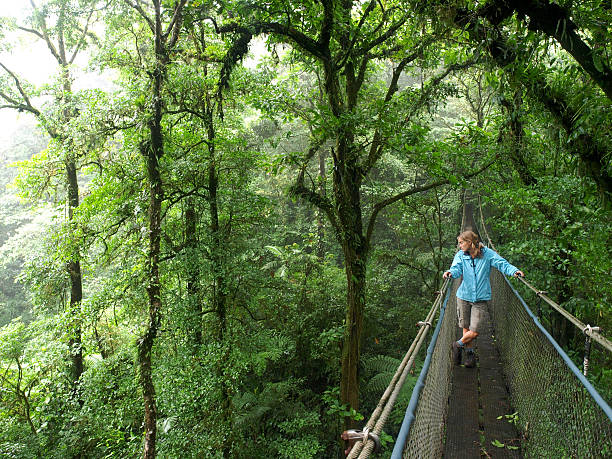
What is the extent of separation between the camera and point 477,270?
10.2 feet

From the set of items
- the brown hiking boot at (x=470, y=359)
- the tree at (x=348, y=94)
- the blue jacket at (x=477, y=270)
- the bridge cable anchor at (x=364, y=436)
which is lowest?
the brown hiking boot at (x=470, y=359)

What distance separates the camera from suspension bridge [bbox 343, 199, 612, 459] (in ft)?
4.09

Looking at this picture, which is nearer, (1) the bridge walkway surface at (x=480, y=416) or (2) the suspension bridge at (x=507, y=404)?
(2) the suspension bridge at (x=507, y=404)

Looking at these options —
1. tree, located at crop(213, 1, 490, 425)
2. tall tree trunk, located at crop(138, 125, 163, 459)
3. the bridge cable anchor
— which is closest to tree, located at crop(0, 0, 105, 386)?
tall tree trunk, located at crop(138, 125, 163, 459)

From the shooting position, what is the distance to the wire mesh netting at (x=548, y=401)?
1399 mm

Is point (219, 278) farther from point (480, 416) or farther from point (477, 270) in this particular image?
point (480, 416)

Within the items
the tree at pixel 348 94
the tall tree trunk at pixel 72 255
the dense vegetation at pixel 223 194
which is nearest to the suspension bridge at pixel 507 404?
the dense vegetation at pixel 223 194

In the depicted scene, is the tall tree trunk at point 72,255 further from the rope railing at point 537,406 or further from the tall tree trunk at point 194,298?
the rope railing at point 537,406

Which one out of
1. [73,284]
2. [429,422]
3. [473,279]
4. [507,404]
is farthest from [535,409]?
[73,284]

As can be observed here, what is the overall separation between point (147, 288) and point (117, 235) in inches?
64.9

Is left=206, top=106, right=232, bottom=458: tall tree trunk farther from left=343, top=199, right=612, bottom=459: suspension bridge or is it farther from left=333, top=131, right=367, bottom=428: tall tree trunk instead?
left=343, top=199, right=612, bottom=459: suspension bridge

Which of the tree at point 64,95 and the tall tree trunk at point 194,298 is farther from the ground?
the tree at point 64,95

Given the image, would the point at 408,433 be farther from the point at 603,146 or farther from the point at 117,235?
the point at 117,235

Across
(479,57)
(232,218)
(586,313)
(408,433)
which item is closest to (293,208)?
(232,218)
